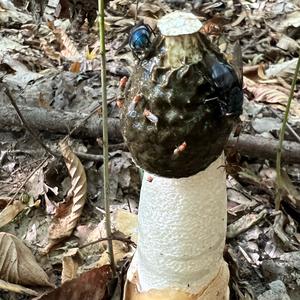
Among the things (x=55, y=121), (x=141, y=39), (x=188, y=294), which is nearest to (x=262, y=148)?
(x=55, y=121)

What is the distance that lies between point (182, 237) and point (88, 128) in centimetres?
153

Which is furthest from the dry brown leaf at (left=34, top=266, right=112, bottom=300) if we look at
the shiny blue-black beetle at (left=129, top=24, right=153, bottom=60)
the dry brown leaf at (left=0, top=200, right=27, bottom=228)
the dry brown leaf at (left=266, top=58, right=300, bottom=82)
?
the dry brown leaf at (left=266, top=58, right=300, bottom=82)

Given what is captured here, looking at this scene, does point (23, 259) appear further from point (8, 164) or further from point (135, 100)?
point (135, 100)

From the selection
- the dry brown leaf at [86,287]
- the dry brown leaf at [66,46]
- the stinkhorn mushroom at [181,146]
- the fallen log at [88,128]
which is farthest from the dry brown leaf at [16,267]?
the dry brown leaf at [66,46]

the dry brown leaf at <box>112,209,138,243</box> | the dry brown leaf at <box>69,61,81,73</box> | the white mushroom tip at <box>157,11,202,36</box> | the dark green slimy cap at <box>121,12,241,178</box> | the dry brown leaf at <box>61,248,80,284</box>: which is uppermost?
the white mushroom tip at <box>157,11,202,36</box>

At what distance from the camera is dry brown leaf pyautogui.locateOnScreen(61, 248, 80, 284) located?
2793 mm

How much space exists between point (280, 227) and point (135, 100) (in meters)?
1.64

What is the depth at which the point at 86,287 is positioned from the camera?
8.36ft

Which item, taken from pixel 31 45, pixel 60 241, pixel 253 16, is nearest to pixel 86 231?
pixel 60 241

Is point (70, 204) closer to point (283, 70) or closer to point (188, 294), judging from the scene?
point (188, 294)

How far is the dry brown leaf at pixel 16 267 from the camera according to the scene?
2.74m

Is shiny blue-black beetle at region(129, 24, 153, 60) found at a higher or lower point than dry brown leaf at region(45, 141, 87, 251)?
higher

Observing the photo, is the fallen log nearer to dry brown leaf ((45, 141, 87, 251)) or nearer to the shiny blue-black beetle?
dry brown leaf ((45, 141, 87, 251))

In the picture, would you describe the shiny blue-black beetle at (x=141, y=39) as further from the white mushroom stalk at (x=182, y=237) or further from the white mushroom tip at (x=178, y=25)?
the white mushroom stalk at (x=182, y=237)
